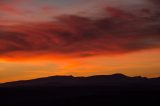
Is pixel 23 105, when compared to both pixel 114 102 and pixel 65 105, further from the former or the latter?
pixel 114 102

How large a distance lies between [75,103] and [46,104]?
24.7ft

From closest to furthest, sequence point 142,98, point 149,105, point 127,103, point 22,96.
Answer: point 149,105
point 127,103
point 142,98
point 22,96

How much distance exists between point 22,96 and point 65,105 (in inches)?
1289

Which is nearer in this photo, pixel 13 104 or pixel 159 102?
pixel 159 102

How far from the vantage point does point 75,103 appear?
295 feet

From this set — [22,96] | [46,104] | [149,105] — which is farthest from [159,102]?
[22,96]

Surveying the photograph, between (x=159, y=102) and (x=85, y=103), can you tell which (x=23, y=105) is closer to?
(x=85, y=103)

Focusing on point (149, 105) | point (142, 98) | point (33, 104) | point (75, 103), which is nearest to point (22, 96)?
point (33, 104)

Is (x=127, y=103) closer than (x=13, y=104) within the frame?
Yes

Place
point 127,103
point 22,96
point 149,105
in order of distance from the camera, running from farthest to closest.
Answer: point 22,96 → point 127,103 → point 149,105

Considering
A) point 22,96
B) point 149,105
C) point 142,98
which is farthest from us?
point 22,96

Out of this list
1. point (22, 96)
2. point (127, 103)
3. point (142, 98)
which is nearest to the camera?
point (127, 103)

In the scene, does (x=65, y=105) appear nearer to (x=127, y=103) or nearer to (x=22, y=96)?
(x=127, y=103)

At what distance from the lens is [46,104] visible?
92.0 m
